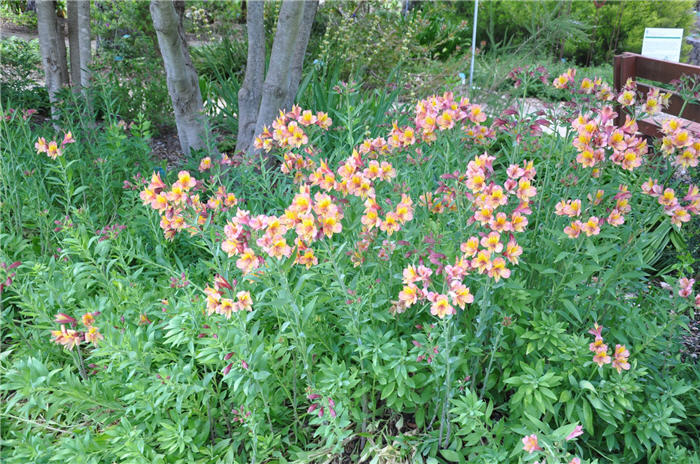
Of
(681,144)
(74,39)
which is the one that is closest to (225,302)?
(681,144)

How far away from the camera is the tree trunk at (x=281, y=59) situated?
3451 mm

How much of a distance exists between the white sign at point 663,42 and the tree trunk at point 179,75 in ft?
13.3

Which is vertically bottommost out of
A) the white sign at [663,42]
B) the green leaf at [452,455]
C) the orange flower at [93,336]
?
the green leaf at [452,455]

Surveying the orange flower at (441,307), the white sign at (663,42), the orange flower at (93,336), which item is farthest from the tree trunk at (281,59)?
the white sign at (663,42)

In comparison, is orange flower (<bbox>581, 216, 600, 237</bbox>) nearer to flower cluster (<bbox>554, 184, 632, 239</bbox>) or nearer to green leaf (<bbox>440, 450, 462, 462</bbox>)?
flower cluster (<bbox>554, 184, 632, 239</bbox>)

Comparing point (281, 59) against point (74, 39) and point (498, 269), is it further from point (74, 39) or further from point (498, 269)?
point (498, 269)

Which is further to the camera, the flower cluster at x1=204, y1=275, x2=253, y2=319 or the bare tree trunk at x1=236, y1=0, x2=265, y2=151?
the bare tree trunk at x1=236, y1=0, x2=265, y2=151

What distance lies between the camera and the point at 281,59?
3617mm

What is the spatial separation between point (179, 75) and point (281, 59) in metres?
0.77

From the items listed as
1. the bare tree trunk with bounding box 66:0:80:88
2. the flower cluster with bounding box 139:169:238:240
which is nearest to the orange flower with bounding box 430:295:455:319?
the flower cluster with bounding box 139:169:238:240

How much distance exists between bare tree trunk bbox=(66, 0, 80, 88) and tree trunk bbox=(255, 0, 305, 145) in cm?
175

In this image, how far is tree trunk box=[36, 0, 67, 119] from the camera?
3.99 m

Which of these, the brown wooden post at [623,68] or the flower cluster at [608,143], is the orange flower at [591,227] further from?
the brown wooden post at [623,68]

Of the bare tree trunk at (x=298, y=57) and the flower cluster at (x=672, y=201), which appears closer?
the flower cluster at (x=672, y=201)
